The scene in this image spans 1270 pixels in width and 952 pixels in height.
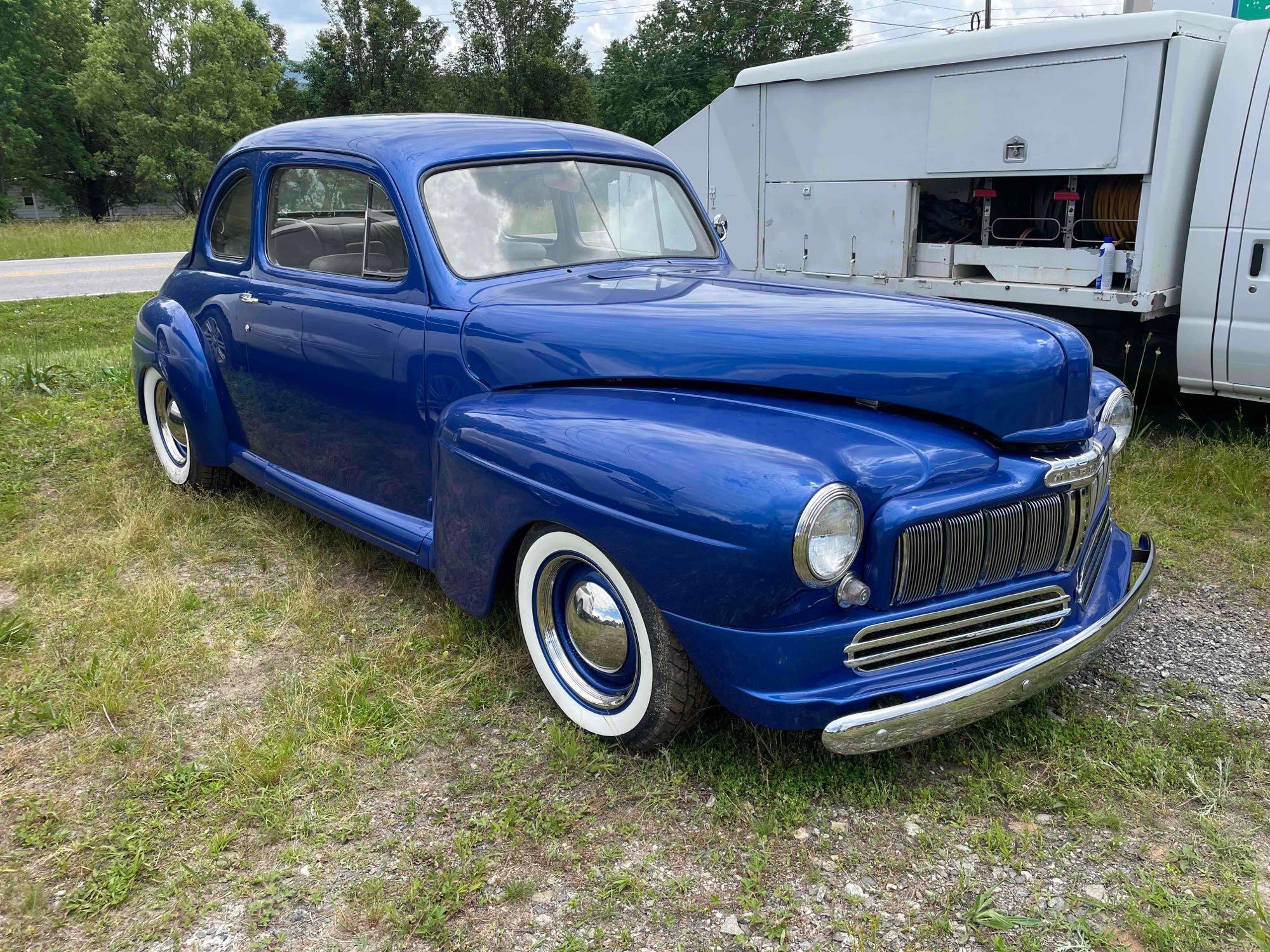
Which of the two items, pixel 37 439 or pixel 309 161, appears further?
pixel 37 439

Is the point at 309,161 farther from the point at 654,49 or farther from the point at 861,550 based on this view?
the point at 654,49

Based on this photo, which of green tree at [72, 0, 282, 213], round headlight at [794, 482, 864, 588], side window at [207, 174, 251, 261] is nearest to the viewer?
round headlight at [794, 482, 864, 588]

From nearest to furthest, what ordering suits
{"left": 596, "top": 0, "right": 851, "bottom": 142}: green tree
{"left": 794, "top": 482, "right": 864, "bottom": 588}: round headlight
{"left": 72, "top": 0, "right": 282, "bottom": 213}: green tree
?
{"left": 794, "top": 482, "right": 864, "bottom": 588}: round headlight, {"left": 72, "top": 0, "right": 282, "bottom": 213}: green tree, {"left": 596, "top": 0, "right": 851, "bottom": 142}: green tree

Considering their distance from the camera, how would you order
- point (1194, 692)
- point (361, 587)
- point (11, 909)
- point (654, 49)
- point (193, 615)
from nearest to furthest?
point (11, 909) → point (1194, 692) → point (193, 615) → point (361, 587) → point (654, 49)

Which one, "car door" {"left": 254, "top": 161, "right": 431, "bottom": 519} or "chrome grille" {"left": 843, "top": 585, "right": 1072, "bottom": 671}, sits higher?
"car door" {"left": 254, "top": 161, "right": 431, "bottom": 519}

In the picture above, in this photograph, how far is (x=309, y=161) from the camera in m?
3.92

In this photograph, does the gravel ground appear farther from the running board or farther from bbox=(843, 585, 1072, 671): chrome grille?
the running board

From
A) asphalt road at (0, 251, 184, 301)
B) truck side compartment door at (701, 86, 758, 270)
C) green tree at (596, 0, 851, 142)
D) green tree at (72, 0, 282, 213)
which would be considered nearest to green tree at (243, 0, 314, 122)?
green tree at (72, 0, 282, 213)

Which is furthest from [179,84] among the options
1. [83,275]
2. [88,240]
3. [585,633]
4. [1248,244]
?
[585,633]

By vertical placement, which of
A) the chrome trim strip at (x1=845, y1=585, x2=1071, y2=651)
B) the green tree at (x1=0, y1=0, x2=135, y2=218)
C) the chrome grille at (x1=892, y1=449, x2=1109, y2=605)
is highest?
the green tree at (x1=0, y1=0, x2=135, y2=218)

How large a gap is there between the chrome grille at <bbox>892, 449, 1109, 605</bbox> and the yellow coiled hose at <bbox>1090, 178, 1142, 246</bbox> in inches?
163

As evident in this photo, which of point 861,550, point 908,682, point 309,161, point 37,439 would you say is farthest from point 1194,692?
point 37,439

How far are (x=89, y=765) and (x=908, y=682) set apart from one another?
226 cm

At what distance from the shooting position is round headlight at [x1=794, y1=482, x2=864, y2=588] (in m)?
2.19
